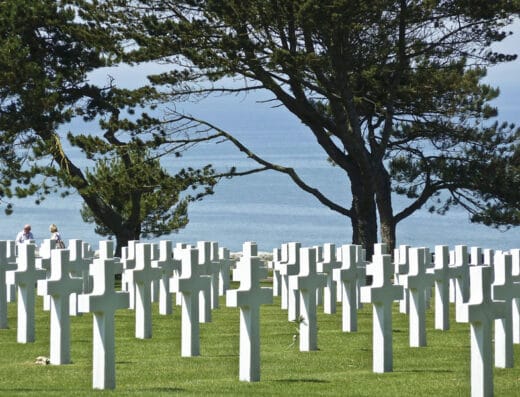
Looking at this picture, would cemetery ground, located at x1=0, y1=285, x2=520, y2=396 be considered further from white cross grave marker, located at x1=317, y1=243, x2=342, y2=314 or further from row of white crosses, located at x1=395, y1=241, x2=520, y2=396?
white cross grave marker, located at x1=317, y1=243, x2=342, y2=314

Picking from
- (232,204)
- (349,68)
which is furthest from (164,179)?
(232,204)

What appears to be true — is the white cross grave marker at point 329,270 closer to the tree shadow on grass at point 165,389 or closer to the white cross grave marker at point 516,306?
the white cross grave marker at point 516,306

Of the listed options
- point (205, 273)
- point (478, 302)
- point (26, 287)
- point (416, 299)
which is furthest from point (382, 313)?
point (205, 273)

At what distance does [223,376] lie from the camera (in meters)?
12.0

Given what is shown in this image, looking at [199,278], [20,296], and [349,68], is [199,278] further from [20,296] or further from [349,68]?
[349,68]

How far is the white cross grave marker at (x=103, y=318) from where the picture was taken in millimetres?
10680

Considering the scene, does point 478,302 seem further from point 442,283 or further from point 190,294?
point 442,283

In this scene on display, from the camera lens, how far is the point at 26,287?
14.6 m

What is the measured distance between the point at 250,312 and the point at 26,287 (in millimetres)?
4043

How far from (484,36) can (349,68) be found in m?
3.63

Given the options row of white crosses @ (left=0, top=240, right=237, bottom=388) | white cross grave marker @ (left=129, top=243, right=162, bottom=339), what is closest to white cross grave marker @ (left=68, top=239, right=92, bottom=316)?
row of white crosses @ (left=0, top=240, right=237, bottom=388)

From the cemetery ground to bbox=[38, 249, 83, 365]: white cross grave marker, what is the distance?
148 mm

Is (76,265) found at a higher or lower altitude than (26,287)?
higher

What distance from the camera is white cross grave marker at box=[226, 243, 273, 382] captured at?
444 inches
